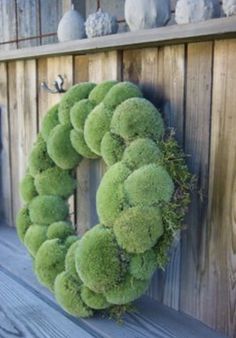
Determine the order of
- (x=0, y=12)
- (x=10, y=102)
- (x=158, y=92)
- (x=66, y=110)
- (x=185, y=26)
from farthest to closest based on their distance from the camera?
1. (x=0, y=12)
2. (x=10, y=102)
3. (x=66, y=110)
4. (x=158, y=92)
5. (x=185, y=26)

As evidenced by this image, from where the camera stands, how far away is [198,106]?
3.89 ft

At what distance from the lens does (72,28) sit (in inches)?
60.4

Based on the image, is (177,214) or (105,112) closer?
(177,214)

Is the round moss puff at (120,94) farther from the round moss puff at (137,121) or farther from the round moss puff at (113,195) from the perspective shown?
the round moss puff at (113,195)

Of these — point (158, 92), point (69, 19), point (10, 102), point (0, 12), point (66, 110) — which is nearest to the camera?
point (158, 92)

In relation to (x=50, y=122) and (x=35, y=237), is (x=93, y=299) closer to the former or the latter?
(x=35, y=237)

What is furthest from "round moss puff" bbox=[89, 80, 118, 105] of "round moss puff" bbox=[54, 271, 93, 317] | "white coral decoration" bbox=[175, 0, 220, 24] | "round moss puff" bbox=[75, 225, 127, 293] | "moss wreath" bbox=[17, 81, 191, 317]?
"round moss puff" bbox=[54, 271, 93, 317]

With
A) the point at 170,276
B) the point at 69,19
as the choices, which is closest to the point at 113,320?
the point at 170,276

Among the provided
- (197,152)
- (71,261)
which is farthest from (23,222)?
(197,152)

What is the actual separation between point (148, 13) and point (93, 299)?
2.58ft

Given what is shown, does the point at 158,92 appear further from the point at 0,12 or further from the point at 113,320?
the point at 0,12

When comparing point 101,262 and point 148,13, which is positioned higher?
point 148,13

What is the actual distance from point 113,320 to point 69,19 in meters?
1.00

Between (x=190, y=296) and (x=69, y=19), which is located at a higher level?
(x=69, y=19)
